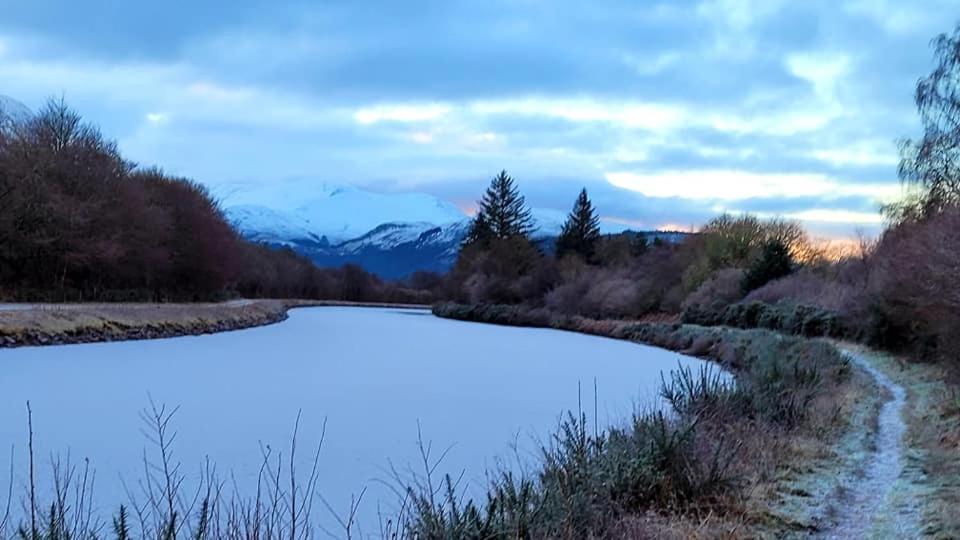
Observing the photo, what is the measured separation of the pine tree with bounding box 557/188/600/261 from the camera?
62781 millimetres

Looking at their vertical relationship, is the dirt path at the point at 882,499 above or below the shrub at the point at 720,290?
below

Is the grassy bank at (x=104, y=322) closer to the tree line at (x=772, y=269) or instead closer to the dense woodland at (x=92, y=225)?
the dense woodland at (x=92, y=225)

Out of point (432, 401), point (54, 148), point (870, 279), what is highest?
point (54, 148)

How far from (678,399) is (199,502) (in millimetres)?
5301

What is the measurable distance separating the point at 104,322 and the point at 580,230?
4747cm

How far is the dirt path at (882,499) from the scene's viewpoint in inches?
186

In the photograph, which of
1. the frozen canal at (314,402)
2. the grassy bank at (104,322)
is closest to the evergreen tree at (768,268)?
the frozen canal at (314,402)

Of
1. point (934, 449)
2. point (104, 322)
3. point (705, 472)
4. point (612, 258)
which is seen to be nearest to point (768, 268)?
point (612, 258)

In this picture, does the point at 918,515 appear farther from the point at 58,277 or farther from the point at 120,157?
the point at 120,157

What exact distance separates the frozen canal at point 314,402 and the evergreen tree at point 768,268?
12497mm

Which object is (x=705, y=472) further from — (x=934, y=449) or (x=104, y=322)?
(x=104, y=322)

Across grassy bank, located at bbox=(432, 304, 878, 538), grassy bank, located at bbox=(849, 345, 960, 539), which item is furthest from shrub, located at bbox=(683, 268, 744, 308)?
grassy bank, located at bbox=(432, 304, 878, 538)

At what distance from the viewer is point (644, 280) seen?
134ft

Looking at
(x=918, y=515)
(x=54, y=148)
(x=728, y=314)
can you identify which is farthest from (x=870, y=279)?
(x=54, y=148)
